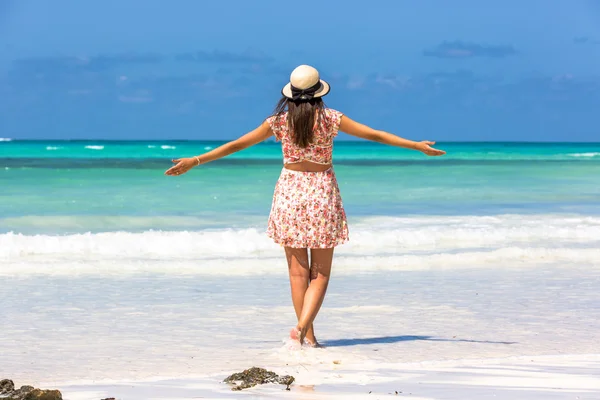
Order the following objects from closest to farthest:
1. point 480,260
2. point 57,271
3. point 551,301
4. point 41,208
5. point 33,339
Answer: point 33,339 < point 551,301 < point 57,271 < point 480,260 < point 41,208

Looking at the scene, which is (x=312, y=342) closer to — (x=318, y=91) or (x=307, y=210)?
(x=307, y=210)

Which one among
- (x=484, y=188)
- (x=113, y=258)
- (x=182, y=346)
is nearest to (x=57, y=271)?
(x=113, y=258)

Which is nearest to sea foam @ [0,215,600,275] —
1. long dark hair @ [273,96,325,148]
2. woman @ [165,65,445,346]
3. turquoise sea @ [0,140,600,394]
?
turquoise sea @ [0,140,600,394]

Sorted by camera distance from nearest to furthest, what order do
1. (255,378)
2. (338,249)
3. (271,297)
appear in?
(255,378) → (271,297) → (338,249)

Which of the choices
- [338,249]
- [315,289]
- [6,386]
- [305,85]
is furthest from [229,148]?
[338,249]

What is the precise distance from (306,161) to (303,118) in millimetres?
237

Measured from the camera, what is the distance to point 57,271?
7730mm

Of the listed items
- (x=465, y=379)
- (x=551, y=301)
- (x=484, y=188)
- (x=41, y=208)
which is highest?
(x=484, y=188)

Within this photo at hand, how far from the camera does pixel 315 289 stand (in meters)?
4.69

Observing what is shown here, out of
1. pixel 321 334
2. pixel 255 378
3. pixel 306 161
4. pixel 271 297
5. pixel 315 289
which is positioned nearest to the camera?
pixel 255 378

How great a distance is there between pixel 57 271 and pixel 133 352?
10.8ft

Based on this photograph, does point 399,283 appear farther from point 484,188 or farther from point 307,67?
point 484,188

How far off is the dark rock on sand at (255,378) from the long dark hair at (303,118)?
1200 mm

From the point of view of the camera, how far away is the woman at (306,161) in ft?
14.7
